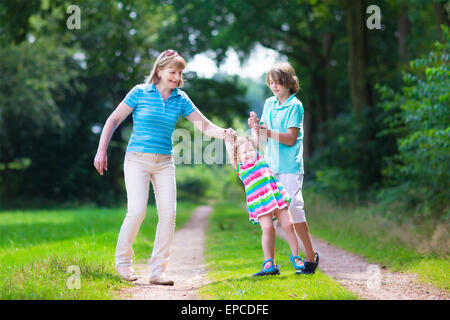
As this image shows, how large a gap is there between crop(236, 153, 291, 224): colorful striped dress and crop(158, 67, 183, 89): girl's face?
1.12 metres

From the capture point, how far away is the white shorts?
6211mm

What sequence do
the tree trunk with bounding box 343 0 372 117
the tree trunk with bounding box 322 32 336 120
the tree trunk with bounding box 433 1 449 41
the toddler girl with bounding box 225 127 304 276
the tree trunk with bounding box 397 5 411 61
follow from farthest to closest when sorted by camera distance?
the tree trunk with bounding box 322 32 336 120 < the tree trunk with bounding box 397 5 411 61 < the tree trunk with bounding box 343 0 372 117 < the tree trunk with bounding box 433 1 449 41 < the toddler girl with bounding box 225 127 304 276

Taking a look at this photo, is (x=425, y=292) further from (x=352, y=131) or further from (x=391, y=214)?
(x=352, y=131)

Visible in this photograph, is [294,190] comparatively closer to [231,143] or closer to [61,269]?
[231,143]

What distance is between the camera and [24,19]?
15078 millimetres

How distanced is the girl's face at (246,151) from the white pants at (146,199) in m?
0.74

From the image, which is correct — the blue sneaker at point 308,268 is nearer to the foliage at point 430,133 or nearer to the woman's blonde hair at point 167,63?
the woman's blonde hair at point 167,63

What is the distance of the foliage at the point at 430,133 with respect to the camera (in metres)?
9.12

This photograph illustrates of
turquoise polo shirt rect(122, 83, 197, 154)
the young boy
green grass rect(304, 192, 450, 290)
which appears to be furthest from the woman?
green grass rect(304, 192, 450, 290)

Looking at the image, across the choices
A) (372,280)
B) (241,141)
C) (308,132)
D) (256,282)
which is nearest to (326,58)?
(308,132)

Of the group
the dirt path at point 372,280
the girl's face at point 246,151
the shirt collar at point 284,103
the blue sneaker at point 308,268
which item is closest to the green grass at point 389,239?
the dirt path at point 372,280

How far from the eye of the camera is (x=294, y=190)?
6.20m

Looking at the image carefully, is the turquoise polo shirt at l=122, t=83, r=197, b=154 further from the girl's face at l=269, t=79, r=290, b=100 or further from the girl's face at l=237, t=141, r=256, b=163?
the girl's face at l=269, t=79, r=290, b=100

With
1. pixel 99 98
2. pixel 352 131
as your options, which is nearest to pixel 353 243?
pixel 352 131
